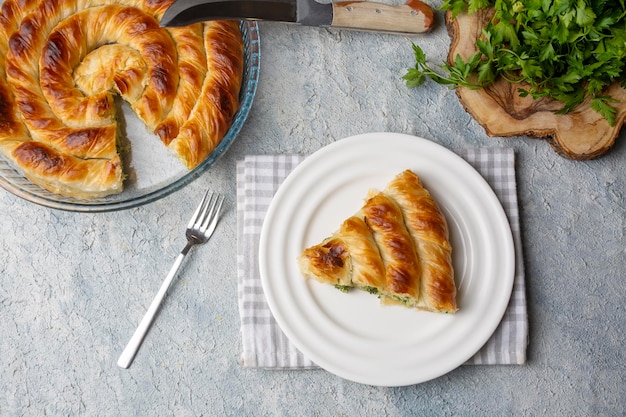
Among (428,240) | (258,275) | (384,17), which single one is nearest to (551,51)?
(384,17)

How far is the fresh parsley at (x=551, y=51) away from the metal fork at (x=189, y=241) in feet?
3.47

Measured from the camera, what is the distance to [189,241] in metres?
2.55

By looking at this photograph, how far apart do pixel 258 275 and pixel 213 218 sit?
0.31 metres

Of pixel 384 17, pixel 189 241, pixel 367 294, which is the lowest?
pixel 367 294

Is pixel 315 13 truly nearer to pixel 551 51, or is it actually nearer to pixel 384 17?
pixel 384 17

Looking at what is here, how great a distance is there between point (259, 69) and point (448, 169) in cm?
90

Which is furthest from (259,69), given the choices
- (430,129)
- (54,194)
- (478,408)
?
(478,408)

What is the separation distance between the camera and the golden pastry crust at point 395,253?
2.33 metres

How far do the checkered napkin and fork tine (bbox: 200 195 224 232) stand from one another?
9cm

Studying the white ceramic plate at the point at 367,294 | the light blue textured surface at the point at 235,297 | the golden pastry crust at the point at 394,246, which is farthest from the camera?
the light blue textured surface at the point at 235,297

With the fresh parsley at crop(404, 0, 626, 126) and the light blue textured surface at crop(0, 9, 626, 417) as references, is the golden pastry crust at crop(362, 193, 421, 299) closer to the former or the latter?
the light blue textured surface at crop(0, 9, 626, 417)

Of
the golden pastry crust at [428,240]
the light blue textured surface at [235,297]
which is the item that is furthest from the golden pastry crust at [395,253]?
the light blue textured surface at [235,297]

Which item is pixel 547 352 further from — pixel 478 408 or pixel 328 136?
pixel 328 136

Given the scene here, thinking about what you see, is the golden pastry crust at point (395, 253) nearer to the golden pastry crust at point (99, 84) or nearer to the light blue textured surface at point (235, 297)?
the light blue textured surface at point (235, 297)
